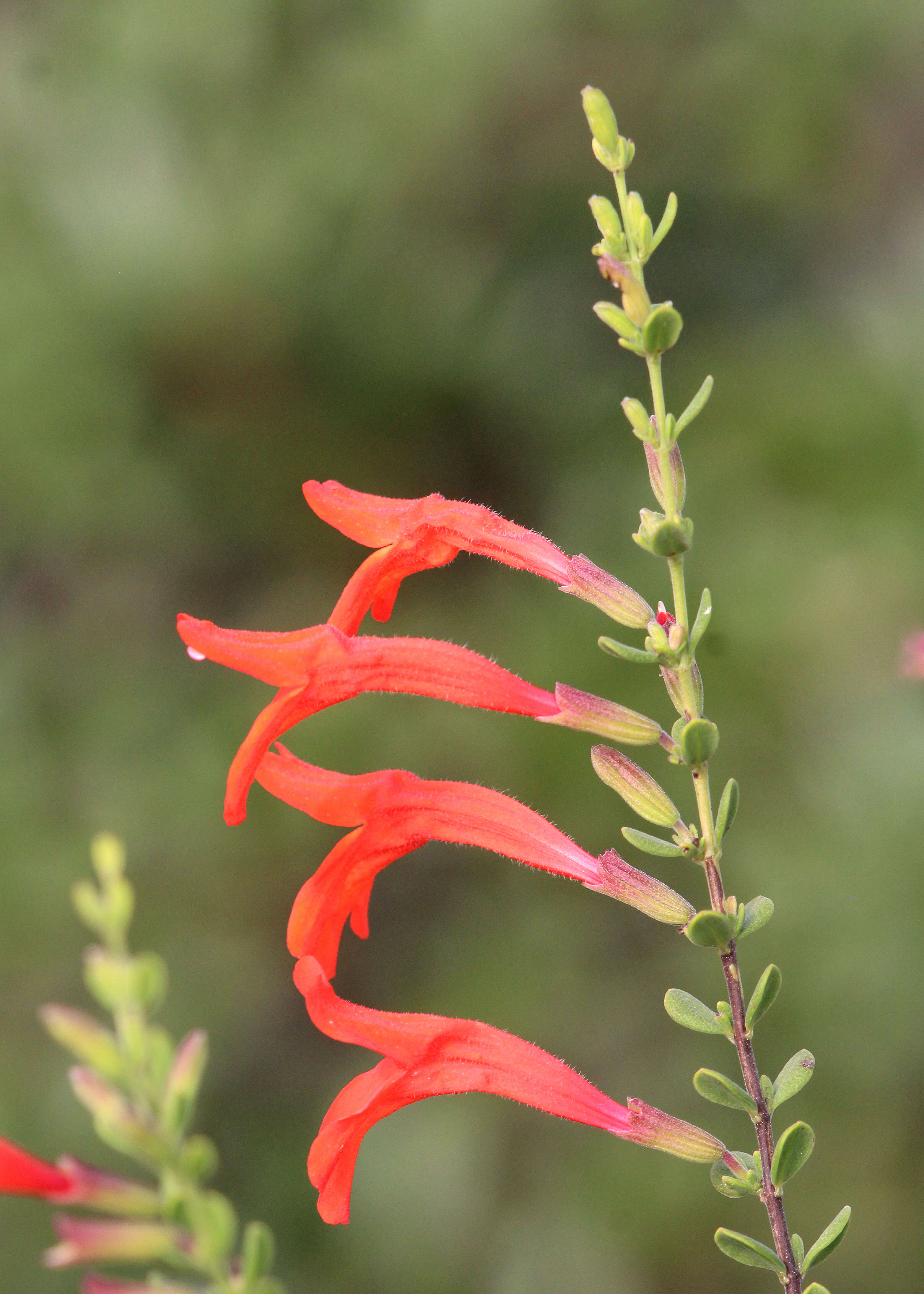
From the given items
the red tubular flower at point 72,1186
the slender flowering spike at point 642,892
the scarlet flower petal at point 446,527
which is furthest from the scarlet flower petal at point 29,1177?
the scarlet flower petal at point 446,527

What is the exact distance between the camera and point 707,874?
70cm

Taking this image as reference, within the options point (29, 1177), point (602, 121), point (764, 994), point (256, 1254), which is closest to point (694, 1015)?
point (764, 994)

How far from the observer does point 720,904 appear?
2.28 ft

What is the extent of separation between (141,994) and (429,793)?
0.87 ft

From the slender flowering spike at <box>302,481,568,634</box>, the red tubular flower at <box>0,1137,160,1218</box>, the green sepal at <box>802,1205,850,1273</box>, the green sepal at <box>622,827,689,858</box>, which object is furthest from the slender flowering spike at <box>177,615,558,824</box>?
the green sepal at <box>802,1205,850,1273</box>

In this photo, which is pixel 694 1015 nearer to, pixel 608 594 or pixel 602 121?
pixel 608 594

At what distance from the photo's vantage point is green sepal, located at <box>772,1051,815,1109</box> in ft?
2.42

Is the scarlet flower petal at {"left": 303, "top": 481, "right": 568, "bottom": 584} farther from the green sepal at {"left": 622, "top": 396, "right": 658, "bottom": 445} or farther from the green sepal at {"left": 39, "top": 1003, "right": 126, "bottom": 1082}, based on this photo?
the green sepal at {"left": 39, "top": 1003, "right": 126, "bottom": 1082}

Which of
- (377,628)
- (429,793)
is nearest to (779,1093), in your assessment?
(429,793)

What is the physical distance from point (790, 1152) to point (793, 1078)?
2.0 inches

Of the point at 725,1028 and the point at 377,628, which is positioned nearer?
the point at 725,1028

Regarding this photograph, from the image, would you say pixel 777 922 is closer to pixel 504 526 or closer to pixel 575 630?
pixel 575 630

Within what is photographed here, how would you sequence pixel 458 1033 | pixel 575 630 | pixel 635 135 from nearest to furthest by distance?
1. pixel 458 1033
2. pixel 575 630
3. pixel 635 135

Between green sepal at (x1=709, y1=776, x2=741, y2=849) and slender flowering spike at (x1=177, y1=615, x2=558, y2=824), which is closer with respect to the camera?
green sepal at (x1=709, y1=776, x2=741, y2=849)
